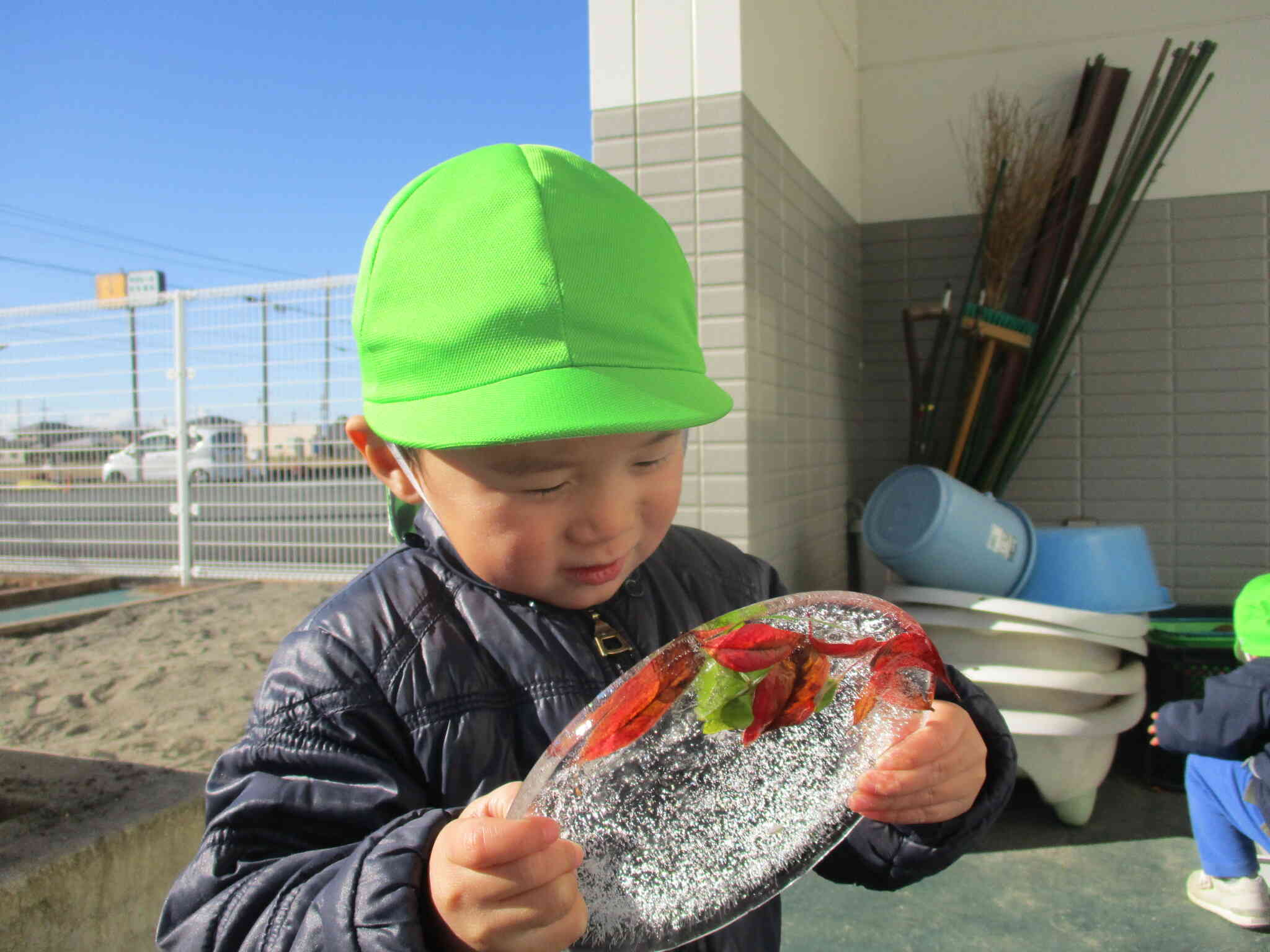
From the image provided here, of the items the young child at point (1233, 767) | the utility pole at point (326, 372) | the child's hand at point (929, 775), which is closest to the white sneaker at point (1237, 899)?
the young child at point (1233, 767)

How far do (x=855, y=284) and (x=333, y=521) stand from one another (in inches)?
165

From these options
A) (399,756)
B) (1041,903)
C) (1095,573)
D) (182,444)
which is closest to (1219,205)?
(1095,573)

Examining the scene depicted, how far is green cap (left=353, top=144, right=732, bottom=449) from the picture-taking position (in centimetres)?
70

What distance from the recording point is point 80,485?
7.30 m

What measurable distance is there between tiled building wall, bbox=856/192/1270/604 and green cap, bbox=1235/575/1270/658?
4.42 ft

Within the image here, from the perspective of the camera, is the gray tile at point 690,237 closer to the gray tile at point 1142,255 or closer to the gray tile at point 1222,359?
the gray tile at point 1142,255

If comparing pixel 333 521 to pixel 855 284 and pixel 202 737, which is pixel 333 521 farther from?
pixel 855 284

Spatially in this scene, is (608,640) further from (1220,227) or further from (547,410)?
(1220,227)

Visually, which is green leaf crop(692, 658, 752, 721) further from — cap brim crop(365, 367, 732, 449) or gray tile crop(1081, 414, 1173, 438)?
gray tile crop(1081, 414, 1173, 438)

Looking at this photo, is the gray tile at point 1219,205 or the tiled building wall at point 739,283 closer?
the tiled building wall at point 739,283

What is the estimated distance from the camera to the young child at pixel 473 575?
2.23 ft

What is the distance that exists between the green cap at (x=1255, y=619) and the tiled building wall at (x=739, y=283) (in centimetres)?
115

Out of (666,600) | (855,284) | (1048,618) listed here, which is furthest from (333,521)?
(666,600)

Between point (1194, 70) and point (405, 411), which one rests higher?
point (1194, 70)
